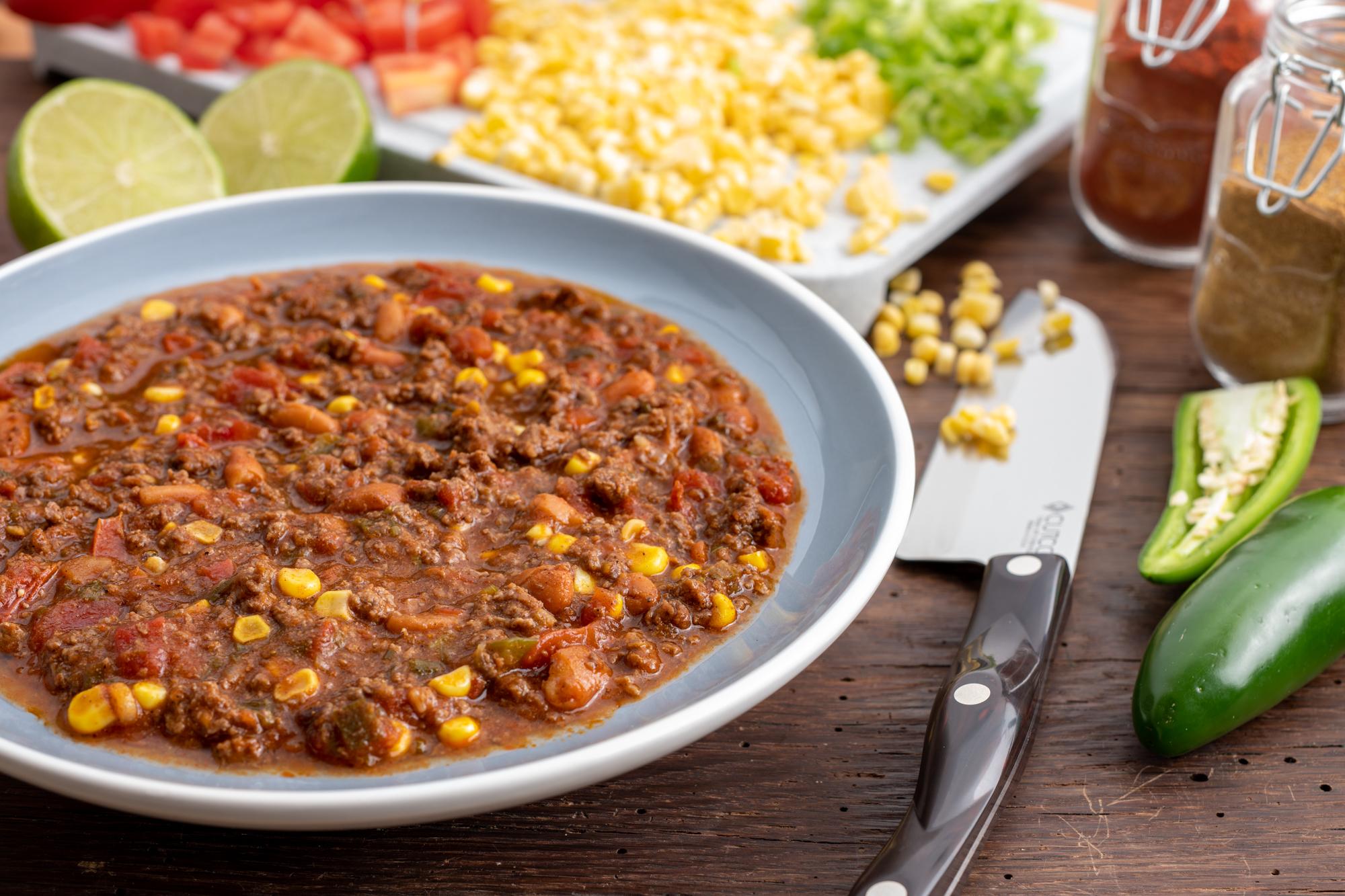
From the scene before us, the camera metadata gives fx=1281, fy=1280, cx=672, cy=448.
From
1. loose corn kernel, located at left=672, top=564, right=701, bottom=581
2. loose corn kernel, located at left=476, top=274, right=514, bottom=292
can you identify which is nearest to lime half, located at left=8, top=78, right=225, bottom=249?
loose corn kernel, located at left=476, top=274, right=514, bottom=292

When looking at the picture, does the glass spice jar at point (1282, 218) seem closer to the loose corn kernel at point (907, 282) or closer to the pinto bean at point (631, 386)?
the loose corn kernel at point (907, 282)

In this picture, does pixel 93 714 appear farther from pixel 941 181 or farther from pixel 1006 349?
pixel 941 181

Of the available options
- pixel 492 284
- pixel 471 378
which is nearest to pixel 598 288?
pixel 492 284

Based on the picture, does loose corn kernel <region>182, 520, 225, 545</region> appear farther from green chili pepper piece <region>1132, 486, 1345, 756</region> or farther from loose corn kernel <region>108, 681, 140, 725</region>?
green chili pepper piece <region>1132, 486, 1345, 756</region>

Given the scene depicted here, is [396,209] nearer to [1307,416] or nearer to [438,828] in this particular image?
[438,828]

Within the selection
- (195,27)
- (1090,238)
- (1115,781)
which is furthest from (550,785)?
(195,27)

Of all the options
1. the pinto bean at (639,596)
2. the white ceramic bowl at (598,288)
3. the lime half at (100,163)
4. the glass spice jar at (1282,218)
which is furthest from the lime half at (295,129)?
the glass spice jar at (1282,218)
